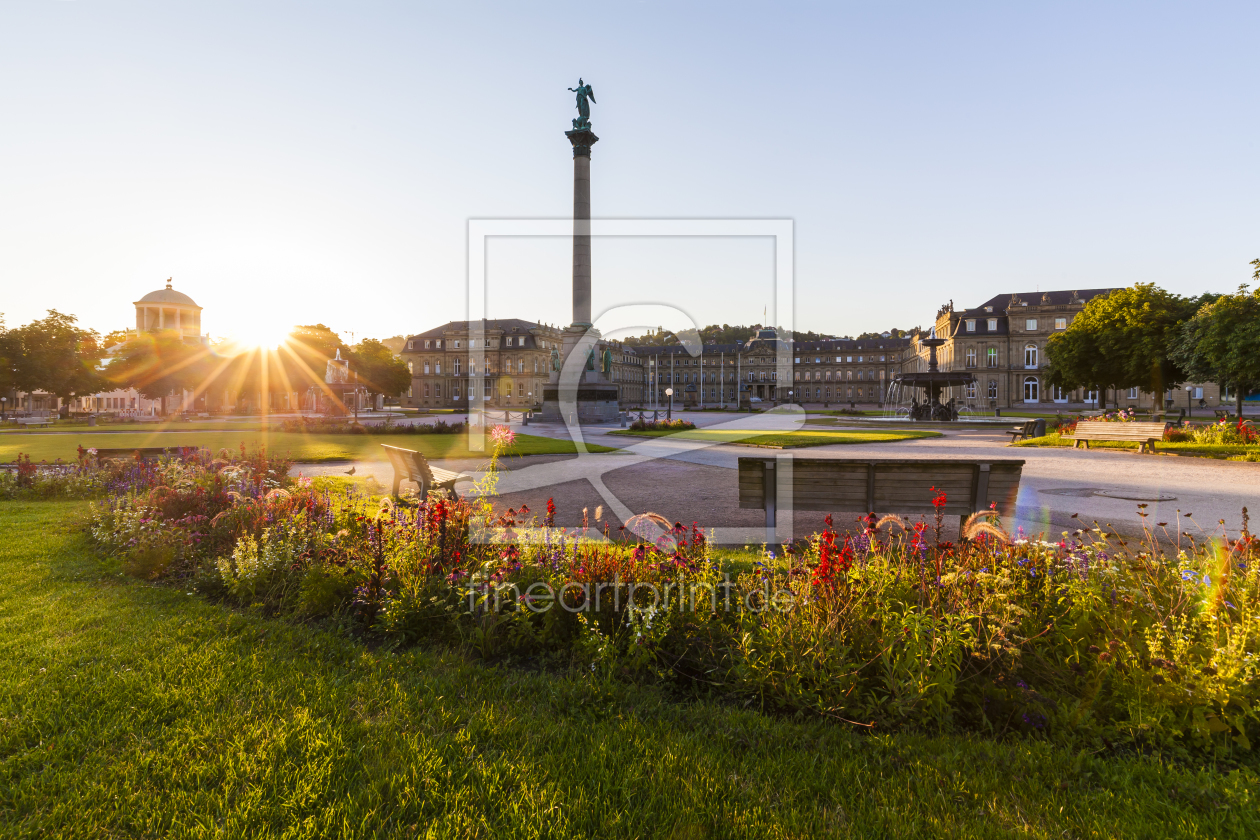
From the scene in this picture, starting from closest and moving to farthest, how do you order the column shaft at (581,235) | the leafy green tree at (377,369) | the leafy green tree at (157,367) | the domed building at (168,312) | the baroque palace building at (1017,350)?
the column shaft at (581,235) → the leafy green tree at (157,367) → the leafy green tree at (377,369) → the baroque palace building at (1017,350) → the domed building at (168,312)

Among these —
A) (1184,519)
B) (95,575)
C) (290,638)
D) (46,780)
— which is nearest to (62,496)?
(95,575)

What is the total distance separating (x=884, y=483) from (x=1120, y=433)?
17877 mm

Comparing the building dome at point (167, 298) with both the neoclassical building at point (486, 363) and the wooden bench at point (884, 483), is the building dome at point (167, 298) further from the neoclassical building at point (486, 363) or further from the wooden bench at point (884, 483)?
the wooden bench at point (884, 483)

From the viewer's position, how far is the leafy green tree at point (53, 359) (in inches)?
1822

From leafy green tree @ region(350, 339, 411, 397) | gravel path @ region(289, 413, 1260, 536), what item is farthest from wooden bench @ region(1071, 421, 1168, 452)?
leafy green tree @ region(350, 339, 411, 397)

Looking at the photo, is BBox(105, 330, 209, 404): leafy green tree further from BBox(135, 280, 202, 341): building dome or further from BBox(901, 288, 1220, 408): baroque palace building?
BBox(901, 288, 1220, 408): baroque palace building

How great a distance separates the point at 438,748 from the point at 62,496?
12.3 meters

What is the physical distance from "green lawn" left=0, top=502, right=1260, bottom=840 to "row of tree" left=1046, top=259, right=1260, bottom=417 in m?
38.3

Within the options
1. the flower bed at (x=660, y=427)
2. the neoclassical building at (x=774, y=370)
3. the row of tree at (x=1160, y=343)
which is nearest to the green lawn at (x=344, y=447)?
the flower bed at (x=660, y=427)

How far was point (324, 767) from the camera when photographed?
2.87 m

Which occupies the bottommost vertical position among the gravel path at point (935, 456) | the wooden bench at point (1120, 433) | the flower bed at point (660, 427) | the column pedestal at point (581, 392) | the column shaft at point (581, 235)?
the gravel path at point (935, 456)

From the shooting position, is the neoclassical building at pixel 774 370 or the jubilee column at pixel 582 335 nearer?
the jubilee column at pixel 582 335

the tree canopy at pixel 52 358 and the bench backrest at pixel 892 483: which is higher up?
the tree canopy at pixel 52 358

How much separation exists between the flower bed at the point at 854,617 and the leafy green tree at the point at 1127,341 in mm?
46503
